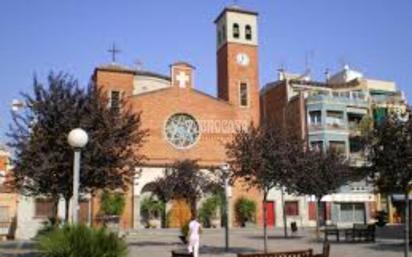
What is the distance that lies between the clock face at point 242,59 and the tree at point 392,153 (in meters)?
35.4

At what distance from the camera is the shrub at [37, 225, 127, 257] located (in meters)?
11.8

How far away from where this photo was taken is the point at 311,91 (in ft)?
191

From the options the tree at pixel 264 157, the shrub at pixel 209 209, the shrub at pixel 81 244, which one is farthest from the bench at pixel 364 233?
the shrub at pixel 209 209

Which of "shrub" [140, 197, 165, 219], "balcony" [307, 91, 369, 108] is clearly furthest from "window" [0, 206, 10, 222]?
"balcony" [307, 91, 369, 108]

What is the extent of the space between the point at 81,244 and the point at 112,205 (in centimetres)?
3364

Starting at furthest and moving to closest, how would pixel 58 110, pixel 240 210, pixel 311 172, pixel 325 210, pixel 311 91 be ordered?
pixel 311 91 → pixel 325 210 → pixel 240 210 → pixel 311 172 → pixel 58 110

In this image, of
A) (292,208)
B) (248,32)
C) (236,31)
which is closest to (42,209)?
(292,208)

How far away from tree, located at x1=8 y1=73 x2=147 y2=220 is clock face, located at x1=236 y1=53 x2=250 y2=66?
35.4m

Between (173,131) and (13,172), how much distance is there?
31221 mm

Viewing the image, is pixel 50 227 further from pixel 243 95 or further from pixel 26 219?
pixel 243 95

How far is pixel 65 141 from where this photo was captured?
18.6 metres

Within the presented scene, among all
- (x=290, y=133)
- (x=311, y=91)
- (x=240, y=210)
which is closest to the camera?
(x=290, y=133)

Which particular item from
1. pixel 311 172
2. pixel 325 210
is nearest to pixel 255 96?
pixel 325 210

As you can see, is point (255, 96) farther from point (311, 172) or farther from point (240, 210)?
point (311, 172)
